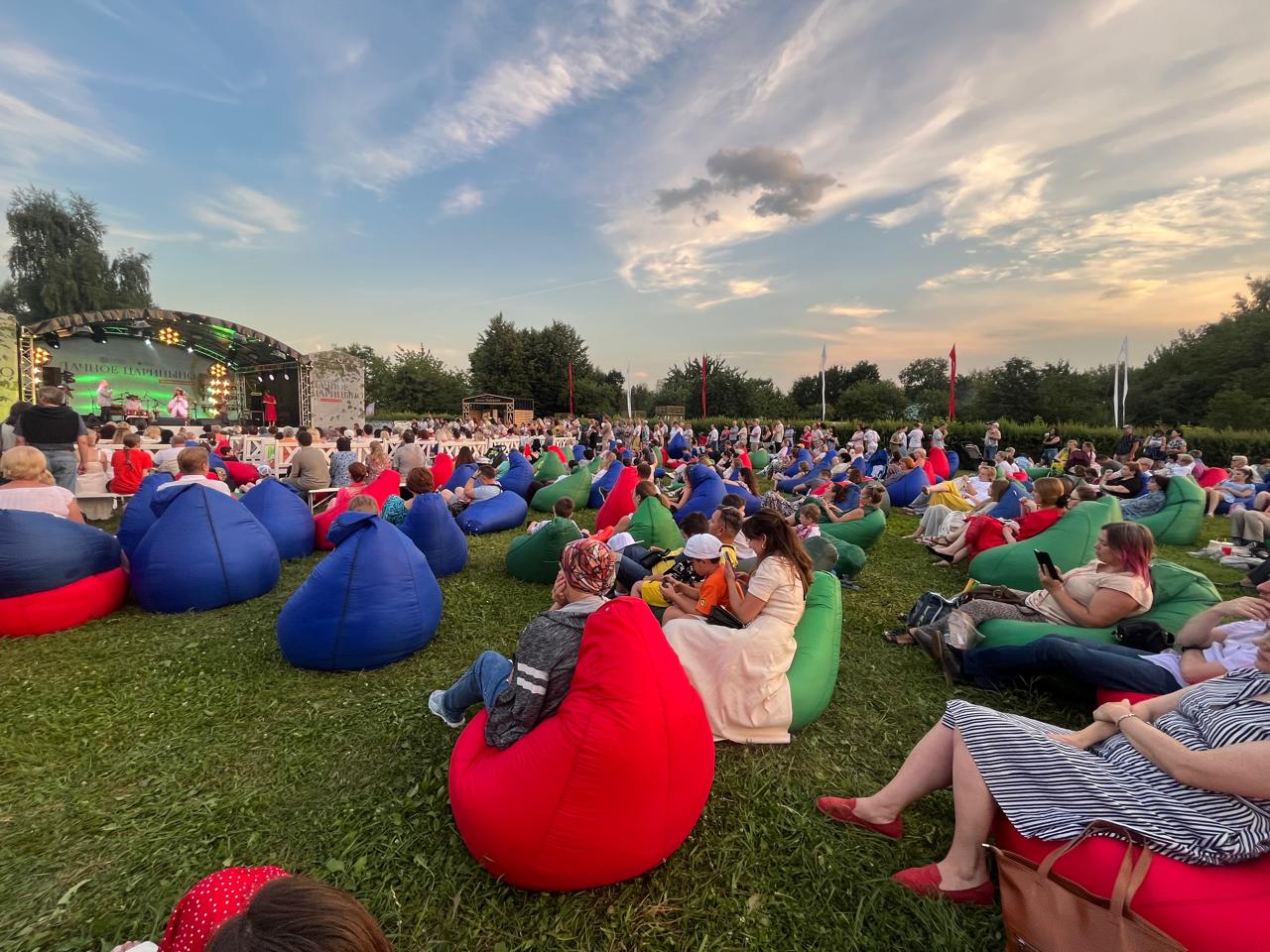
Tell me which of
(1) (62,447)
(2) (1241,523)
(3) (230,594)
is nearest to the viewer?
(3) (230,594)

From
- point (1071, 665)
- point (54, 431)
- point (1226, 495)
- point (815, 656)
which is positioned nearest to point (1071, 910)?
point (815, 656)

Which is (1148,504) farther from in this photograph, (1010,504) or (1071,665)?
(1071,665)

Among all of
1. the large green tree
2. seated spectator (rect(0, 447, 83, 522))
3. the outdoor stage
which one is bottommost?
seated spectator (rect(0, 447, 83, 522))

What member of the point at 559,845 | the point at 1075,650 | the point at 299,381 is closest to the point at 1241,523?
the point at 1075,650

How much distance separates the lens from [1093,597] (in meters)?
3.96

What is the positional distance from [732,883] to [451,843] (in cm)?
129

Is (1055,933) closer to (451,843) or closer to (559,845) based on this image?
(559,845)

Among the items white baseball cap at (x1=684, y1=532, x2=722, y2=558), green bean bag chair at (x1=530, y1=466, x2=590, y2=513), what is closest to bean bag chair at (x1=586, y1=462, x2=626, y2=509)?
green bean bag chair at (x1=530, y1=466, x2=590, y2=513)

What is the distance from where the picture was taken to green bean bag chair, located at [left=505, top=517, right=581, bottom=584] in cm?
642

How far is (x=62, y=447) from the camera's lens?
7465 millimetres

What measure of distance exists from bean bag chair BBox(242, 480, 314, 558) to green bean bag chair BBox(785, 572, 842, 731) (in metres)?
6.17

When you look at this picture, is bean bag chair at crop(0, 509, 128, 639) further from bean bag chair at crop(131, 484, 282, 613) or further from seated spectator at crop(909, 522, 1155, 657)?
seated spectator at crop(909, 522, 1155, 657)

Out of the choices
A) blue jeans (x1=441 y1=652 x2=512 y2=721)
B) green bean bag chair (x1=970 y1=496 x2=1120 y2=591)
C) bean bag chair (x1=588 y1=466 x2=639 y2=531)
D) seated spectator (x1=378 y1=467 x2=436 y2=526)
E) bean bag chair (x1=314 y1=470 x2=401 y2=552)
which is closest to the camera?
blue jeans (x1=441 y1=652 x2=512 y2=721)

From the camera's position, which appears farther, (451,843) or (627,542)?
(627,542)
